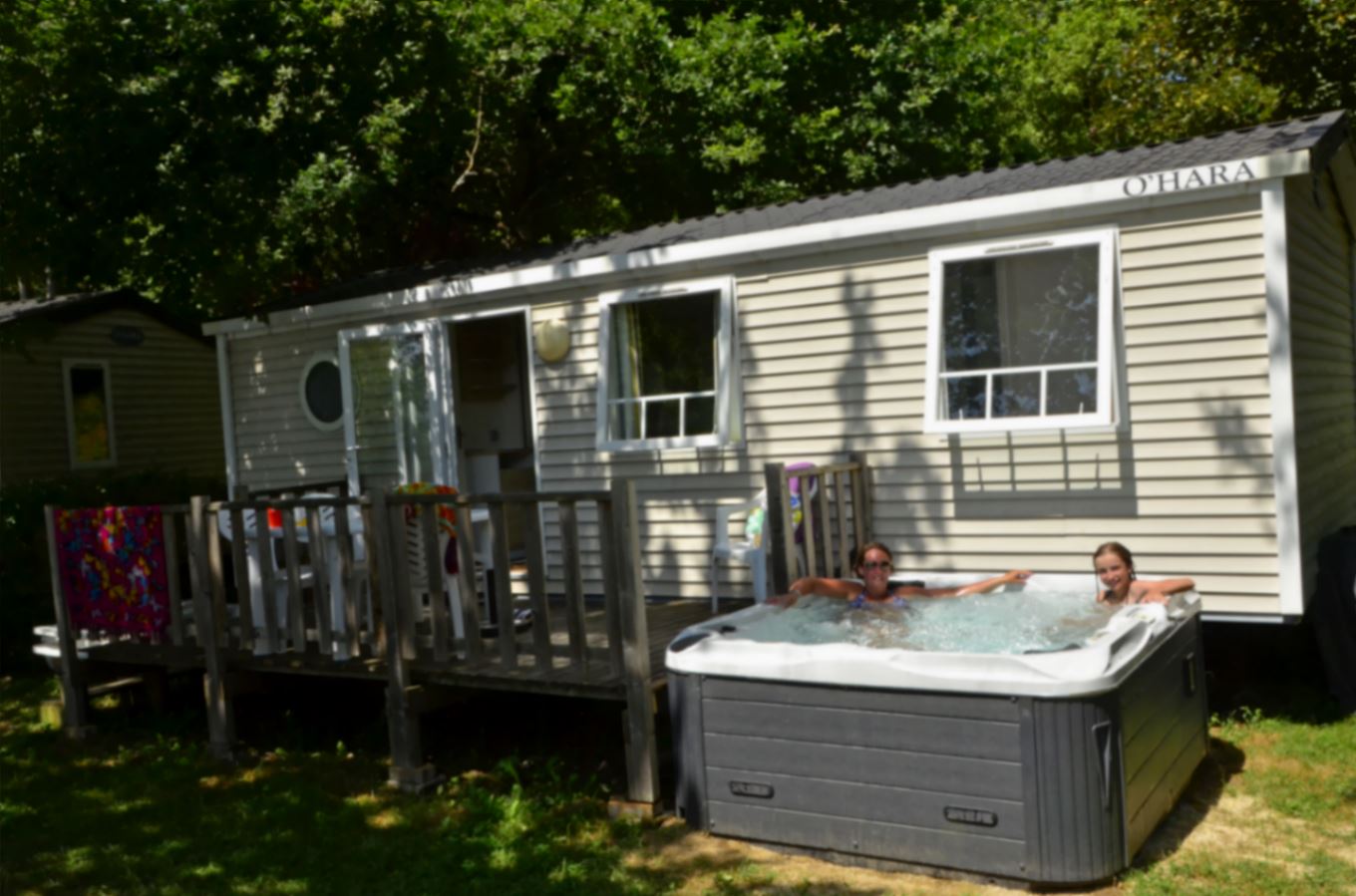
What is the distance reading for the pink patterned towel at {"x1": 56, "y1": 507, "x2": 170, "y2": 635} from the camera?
6.74m

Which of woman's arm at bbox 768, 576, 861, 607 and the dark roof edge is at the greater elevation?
the dark roof edge

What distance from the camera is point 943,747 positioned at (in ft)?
13.5

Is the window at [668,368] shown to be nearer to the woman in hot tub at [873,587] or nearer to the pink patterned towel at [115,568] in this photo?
the woman in hot tub at [873,587]

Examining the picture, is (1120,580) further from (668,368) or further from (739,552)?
(668,368)

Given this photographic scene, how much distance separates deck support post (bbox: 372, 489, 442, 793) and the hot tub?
151cm

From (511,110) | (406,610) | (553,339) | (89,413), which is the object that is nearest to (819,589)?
(406,610)

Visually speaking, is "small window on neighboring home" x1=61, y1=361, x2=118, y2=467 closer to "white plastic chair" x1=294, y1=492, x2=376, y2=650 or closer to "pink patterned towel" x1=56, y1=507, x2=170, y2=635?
"pink patterned towel" x1=56, y1=507, x2=170, y2=635

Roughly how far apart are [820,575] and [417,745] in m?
2.26

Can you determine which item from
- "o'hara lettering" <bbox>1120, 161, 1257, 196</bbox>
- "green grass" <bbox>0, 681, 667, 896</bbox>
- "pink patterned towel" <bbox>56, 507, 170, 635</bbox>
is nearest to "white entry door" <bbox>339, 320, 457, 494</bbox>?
"pink patterned towel" <bbox>56, 507, 170, 635</bbox>

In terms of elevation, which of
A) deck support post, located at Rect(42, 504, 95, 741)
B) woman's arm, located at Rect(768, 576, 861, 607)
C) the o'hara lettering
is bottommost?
deck support post, located at Rect(42, 504, 95, 741)

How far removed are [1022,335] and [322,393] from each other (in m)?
5.39

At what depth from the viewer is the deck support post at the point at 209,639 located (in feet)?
20.8

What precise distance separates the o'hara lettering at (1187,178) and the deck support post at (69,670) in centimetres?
625

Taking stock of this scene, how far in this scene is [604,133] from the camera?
49.0 feet
